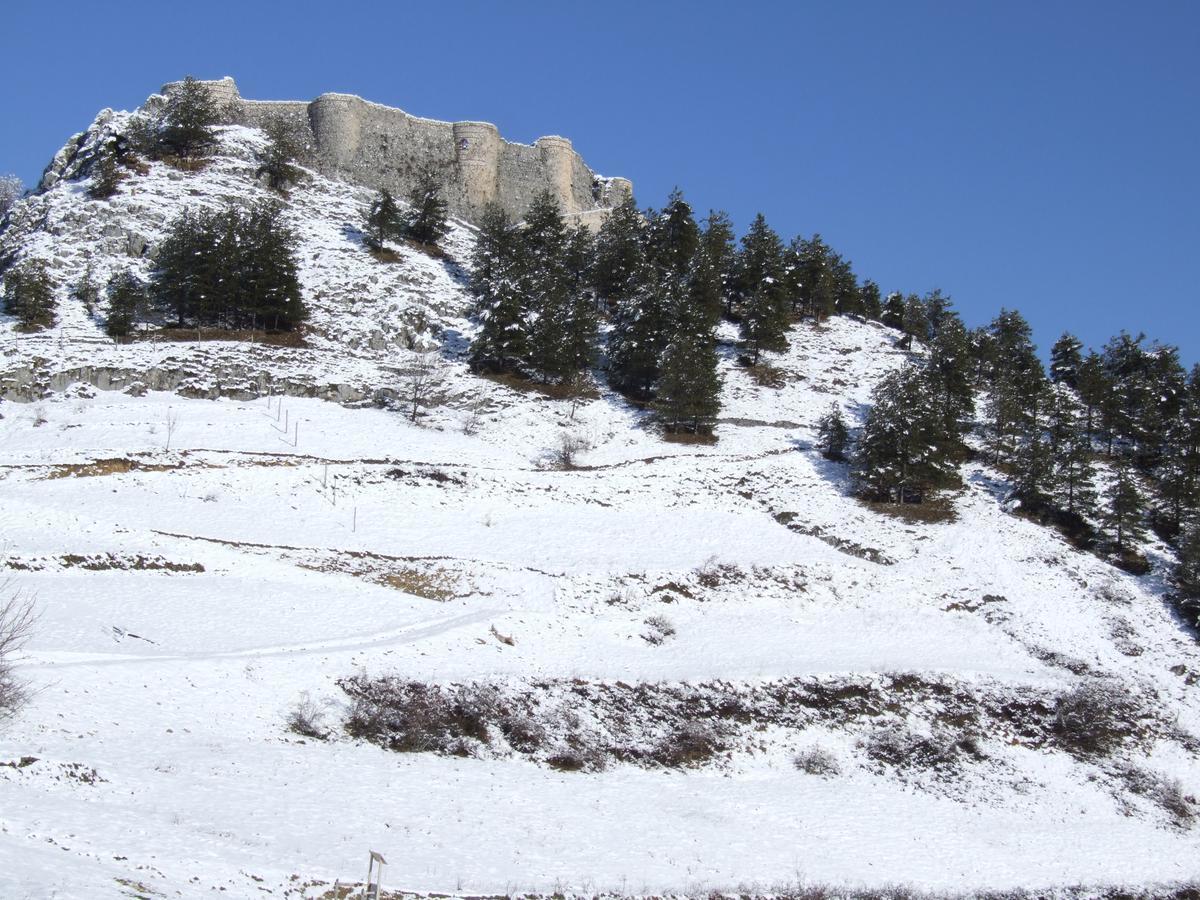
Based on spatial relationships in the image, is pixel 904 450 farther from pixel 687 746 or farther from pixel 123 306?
pixel 123 306

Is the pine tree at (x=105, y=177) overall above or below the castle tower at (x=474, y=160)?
below

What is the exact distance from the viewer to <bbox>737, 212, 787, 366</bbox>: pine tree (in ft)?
223

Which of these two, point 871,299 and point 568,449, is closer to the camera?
point 568,449

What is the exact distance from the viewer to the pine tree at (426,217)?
81875 mm

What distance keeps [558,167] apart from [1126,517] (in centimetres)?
6964

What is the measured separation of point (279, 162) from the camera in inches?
3147

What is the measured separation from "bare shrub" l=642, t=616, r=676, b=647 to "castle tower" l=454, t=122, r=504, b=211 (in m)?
68.9

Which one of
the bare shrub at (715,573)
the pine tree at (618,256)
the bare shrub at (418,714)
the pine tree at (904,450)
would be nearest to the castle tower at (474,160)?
the pine tree at (618,256)

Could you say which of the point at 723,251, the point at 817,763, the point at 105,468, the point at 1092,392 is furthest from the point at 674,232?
the point at 817,763

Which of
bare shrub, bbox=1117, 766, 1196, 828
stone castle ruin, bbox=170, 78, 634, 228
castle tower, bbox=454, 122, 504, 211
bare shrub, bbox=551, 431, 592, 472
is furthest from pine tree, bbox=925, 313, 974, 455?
castle tower, bbox=454, 122, 504, 211

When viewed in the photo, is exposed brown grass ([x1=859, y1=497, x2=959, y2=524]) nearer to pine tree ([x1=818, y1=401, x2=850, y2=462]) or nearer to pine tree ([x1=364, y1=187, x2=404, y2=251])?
pine tree ([x1=818, y1=401, x2=850, y2=462])

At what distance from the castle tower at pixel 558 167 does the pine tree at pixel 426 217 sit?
15.2 meters

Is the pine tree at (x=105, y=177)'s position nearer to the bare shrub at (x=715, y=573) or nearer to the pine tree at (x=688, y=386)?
the pine tree at (x=688, y=386)

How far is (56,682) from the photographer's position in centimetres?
2102
